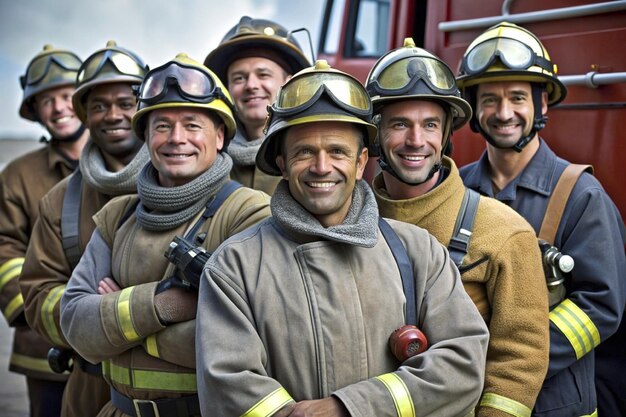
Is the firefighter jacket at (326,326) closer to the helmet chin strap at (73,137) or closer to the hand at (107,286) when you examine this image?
the hand at (107,286)

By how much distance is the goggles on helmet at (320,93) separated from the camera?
2.83 m

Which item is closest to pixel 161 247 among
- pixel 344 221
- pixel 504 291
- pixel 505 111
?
pixel 344 221

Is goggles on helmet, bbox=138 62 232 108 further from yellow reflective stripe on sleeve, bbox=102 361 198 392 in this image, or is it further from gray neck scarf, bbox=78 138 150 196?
yellow reflective stripe on sleeve, bbox=102 361 198 392

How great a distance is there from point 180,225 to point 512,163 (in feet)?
4.65

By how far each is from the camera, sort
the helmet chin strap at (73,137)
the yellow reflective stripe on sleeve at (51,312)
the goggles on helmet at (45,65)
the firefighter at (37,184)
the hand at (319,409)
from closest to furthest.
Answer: the hand at (319,409) → the yellow reflective stripe on sleeve at (51,312) → the firefighter at (37,184) → the helmet chin strap at (73,137) → the goggles on helmet at (45,65)

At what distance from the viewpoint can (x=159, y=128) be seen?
3.30m

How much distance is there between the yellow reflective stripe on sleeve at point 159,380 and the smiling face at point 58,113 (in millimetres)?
2161

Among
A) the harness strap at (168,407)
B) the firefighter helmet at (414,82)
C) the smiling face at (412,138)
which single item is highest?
the firefighter helmet at (414,82)

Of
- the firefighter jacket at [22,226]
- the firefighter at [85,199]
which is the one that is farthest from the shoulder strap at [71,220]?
the firefighter jacket at [22,226]


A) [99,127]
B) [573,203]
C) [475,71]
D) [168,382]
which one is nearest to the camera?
[168,382]

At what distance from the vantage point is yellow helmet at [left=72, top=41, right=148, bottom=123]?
4105 mm

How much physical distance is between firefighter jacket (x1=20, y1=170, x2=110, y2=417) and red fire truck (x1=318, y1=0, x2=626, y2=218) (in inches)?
75.3

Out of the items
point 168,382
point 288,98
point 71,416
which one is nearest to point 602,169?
point 288,98

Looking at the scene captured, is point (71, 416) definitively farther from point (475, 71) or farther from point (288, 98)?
point (475, 71)
